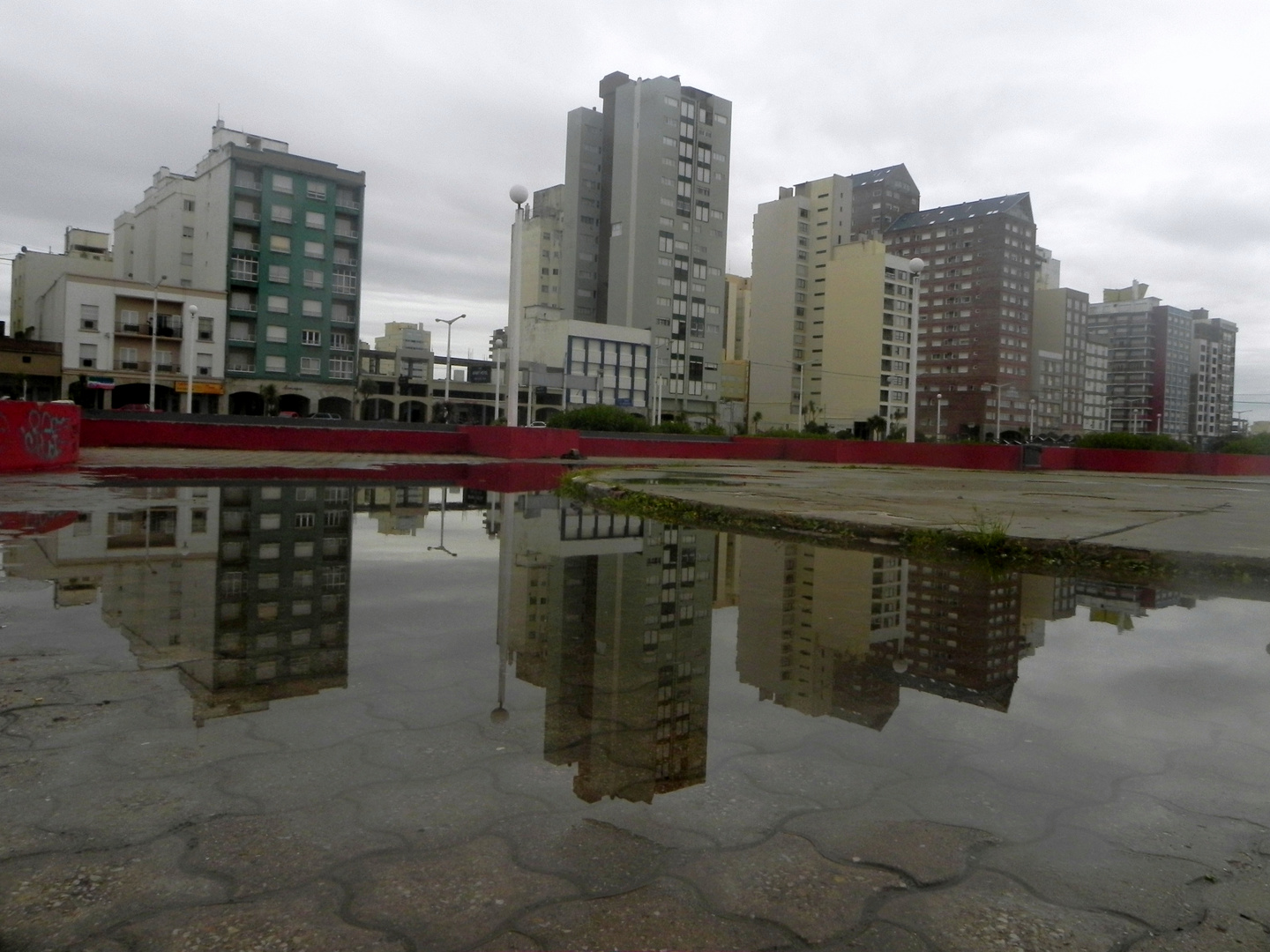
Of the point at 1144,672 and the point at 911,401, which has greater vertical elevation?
the point at 911,401

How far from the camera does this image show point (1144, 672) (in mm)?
4453

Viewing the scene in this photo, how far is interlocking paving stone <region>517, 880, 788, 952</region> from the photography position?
78.6 inches

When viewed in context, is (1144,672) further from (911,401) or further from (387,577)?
(911,401)

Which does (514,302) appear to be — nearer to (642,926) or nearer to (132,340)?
(642,926)

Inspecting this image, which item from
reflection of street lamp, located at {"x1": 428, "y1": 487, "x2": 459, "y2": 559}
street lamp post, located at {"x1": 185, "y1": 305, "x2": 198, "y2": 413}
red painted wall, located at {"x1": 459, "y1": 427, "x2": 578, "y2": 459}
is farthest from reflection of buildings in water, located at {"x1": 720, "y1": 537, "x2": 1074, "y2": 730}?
street lamp post, located at {"x1": 185, "y1": 305, "x2": 198, "y2": 413}

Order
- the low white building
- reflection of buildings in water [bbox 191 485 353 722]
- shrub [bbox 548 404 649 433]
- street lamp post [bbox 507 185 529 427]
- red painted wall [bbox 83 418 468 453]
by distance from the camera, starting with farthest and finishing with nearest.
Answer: the low white building → shrub [bbox 548 404 649 433] → red painted wall [bbox 83 418 468 453] → street lamp post [bbox 507 185 529 427] → reflection of buildings in water [bbox 191 485 353 722]

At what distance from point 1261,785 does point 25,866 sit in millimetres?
3770

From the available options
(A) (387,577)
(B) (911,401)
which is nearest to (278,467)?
(A) (387,577)

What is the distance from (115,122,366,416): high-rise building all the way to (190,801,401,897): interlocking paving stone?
67.0m

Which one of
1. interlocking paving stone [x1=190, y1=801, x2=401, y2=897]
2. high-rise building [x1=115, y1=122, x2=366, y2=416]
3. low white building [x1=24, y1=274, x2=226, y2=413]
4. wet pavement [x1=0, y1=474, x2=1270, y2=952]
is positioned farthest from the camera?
high-rise building [x1=115, y1=122, x2=366, y2=416]

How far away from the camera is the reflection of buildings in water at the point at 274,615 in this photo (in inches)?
148

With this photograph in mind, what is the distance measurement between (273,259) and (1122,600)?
224ft

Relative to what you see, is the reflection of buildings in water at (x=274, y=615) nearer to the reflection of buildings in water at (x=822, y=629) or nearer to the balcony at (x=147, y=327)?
the reflection of buildings in water at (x=822, y=629)

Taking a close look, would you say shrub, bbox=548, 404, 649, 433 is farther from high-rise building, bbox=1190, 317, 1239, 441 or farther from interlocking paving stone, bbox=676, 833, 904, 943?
high-rise building, bbox=1190, 317, 1239, 441
